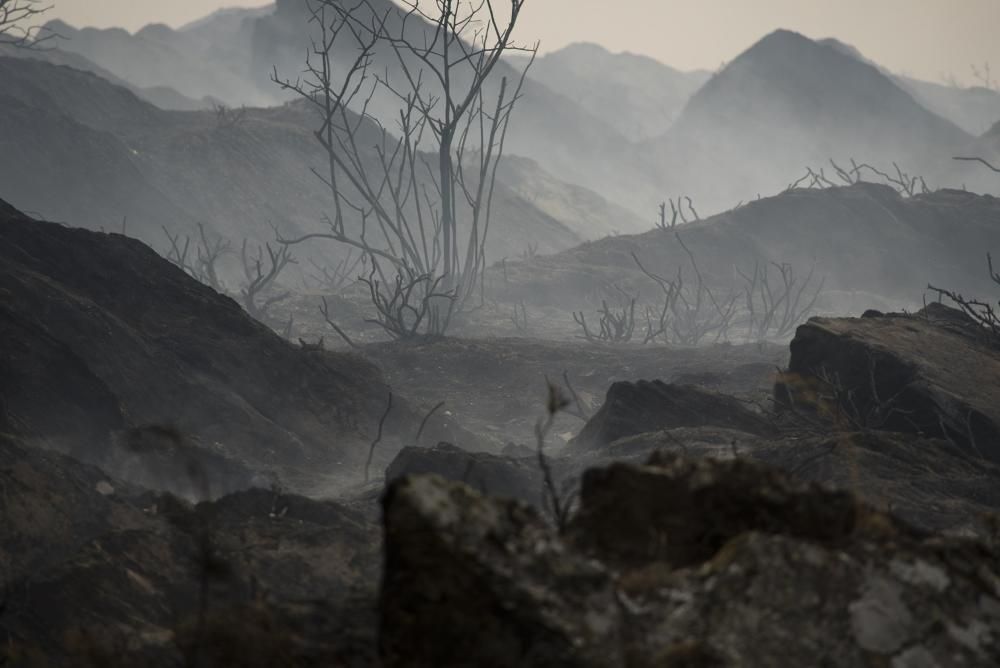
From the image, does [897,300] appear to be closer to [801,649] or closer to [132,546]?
[132,546]

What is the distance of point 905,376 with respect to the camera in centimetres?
827

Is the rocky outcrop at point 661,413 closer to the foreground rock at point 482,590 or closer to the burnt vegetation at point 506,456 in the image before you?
the burnt vegetation at point 506,456

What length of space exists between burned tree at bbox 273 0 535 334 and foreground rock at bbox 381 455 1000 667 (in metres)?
12.1

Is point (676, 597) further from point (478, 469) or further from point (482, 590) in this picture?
point (478, 469)

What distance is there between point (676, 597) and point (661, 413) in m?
7.11

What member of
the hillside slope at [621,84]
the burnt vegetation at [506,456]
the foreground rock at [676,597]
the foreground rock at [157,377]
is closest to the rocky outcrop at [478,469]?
the burnt vegetation at [506,456]

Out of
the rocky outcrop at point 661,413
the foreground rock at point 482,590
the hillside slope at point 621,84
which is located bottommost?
the rocky outcrop at point 661,413

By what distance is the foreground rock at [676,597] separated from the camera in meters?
2.08

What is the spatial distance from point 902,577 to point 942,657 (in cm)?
16

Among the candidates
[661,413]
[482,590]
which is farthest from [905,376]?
[482,590]

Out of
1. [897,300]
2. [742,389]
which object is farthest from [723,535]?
[897,300]

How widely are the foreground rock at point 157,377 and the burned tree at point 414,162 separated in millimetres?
3933

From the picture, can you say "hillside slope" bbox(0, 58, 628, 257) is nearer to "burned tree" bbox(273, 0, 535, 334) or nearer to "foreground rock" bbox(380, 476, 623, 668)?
"burned tree" bbox(273, 0, 535, 334)

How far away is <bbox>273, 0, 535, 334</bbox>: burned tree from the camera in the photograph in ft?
55.1
